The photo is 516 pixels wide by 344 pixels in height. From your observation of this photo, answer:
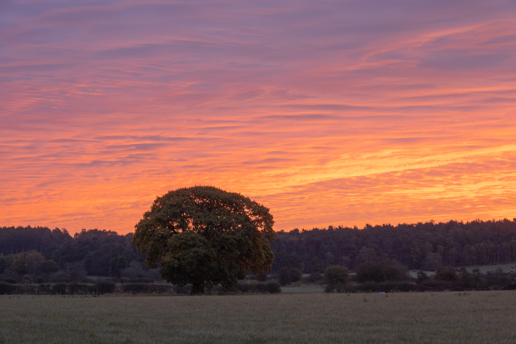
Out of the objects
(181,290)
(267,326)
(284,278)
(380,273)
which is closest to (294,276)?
(284,278)

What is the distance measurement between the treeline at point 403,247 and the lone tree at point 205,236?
83.9m

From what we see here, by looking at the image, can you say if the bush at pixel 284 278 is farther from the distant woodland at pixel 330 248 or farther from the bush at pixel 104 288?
the distant woodland at pixel 330 248

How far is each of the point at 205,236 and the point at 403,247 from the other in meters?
111

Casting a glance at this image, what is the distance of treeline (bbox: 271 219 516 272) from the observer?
454ft

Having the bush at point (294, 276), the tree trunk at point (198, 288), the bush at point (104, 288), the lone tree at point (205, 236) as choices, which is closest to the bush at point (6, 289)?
the bush at point (104, 288)

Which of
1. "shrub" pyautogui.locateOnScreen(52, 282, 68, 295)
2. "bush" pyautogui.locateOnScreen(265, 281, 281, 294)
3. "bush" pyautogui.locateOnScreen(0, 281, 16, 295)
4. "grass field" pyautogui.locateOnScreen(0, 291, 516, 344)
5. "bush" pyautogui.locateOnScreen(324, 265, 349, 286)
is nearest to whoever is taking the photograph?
"grass field" pyautogui.locateOnScreen(0, 291, 516, 344)

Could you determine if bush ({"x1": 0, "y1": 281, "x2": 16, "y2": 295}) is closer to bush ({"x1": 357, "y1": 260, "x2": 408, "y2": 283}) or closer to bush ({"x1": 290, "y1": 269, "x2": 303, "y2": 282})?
bush ({"x1": 357, "y1": 260, "x2": 408, "y2": 283})

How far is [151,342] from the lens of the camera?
40.6 ft

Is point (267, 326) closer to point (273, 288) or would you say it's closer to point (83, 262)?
point (273, 288)

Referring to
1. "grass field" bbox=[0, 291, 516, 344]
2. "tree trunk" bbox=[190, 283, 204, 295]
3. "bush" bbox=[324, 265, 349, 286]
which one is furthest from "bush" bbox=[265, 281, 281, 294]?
"grass field" bbox=[0, 291, 516, 344]

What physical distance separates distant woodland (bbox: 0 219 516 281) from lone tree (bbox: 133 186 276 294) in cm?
6389

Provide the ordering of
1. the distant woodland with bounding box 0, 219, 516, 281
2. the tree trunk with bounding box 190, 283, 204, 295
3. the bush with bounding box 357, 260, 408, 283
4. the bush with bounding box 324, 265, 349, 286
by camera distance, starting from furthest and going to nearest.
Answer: the distant woodland with bounding box 0, 219, 516, 281 → the bush with bounding box 324, 265, 349, 286 → the bush with bounding box 357, 260, 408, 283 → the tree trunk with bounding box 190, 283, 204, 295

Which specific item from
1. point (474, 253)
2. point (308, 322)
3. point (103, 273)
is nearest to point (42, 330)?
point (308, 322)

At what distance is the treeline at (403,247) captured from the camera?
454 feet
